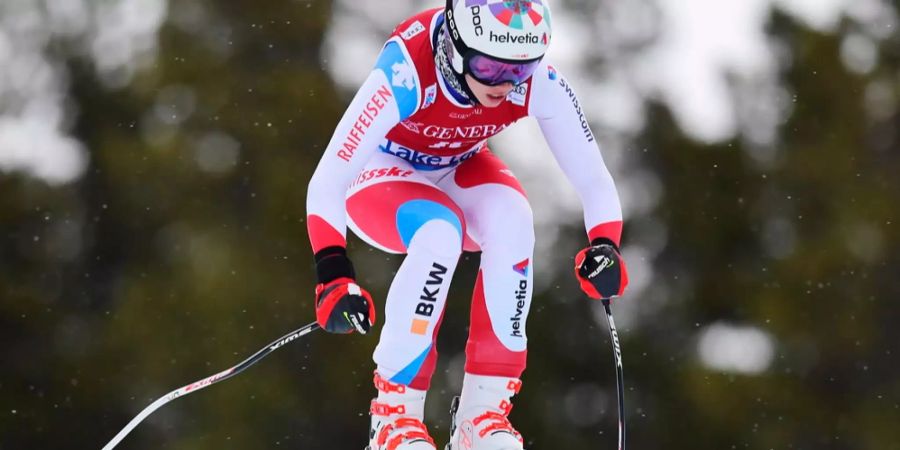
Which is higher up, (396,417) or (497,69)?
(497,69)

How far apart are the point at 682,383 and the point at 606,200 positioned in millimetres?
13119

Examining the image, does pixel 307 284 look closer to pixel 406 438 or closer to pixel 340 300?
pixel 406 438

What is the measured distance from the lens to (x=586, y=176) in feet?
17.1

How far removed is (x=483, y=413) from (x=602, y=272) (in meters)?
0.69

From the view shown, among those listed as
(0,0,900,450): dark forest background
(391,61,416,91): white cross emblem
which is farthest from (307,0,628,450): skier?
(0,0,900,450): dark forest background

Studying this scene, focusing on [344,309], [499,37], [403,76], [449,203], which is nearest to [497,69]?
[499,37]

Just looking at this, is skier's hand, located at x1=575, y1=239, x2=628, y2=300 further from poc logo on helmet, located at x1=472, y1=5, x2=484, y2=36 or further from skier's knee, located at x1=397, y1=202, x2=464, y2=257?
poc logo on helmet, located at x1=472, y1=5, x2=484, y2=36

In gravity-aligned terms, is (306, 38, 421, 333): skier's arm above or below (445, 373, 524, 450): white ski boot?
above

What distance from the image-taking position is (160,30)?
65.7 feet

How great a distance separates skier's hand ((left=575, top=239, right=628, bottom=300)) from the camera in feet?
16.6

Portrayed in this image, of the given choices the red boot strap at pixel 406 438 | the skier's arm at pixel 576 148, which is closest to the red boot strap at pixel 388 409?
the red boot strap at pixel 406 438

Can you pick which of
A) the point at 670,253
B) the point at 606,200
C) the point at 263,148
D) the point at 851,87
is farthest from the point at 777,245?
the point at 606,200

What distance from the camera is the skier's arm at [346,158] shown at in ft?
15.5

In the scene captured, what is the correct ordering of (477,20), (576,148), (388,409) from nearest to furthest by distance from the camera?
(477,20) < (388,409) < (576,148)
